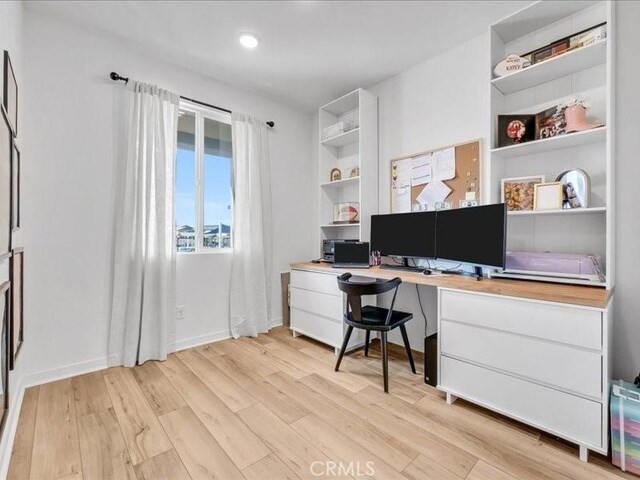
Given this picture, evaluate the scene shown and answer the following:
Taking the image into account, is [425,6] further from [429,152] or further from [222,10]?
[222,10]

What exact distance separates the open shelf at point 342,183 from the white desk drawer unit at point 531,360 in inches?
60.2

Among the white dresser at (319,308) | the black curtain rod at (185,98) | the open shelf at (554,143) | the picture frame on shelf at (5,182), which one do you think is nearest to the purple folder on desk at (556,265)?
the open shelf at (554,143)

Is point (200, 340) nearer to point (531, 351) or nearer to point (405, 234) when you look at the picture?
point (405, 234)

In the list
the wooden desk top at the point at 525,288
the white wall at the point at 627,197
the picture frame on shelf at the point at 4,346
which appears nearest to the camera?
the picture frame on shelf at the point at 4,346

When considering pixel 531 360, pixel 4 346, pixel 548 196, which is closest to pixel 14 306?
pixel 4 346

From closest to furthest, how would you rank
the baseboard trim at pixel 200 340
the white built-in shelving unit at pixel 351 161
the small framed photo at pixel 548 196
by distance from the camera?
the small framed photo at pixel 548 196, the baseboard trim at pixel 200 340, the white built-in shelving unit at pixel 351 161

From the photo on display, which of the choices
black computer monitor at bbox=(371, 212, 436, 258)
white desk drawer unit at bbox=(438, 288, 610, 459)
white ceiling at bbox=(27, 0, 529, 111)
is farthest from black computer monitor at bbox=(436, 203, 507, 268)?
white ceiling at bbox=(27, 0, 529, 111)

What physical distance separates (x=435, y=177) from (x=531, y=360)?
1.56 m

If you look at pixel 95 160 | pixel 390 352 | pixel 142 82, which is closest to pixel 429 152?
pixel 390 352

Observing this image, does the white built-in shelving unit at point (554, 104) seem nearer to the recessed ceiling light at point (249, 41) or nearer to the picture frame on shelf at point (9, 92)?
the recessed ceiling light at point (249, 41)

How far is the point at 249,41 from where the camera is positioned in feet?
7.63

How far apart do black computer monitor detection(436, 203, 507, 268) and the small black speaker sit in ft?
1.99

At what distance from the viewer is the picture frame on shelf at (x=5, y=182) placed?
1.12 metres

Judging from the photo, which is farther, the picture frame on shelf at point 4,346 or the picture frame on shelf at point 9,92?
the picture frame on shelf at point 9,92
